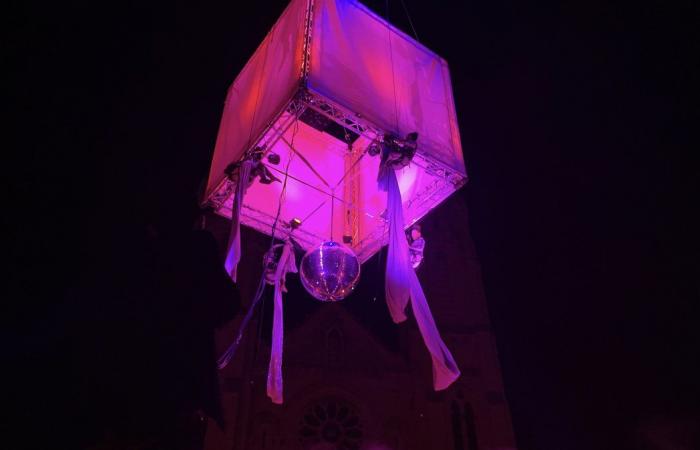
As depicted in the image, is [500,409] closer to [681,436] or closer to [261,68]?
[681,436]

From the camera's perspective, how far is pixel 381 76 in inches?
154

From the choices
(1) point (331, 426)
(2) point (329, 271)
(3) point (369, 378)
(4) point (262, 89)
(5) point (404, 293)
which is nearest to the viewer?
(5) point (404, 293)

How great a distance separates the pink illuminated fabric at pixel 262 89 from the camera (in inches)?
139

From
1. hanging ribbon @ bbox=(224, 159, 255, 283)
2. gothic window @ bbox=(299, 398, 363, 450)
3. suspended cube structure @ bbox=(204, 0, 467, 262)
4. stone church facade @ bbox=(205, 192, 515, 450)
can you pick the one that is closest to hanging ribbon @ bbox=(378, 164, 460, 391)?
suspended cube structure @ bbox=(204, 0, 467, 262)

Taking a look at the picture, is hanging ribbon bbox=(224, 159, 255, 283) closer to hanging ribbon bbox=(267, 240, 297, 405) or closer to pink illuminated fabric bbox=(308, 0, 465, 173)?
hanging ribbon bbox=(267, 240, 297, 405)

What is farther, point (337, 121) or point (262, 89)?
point (262, 89)

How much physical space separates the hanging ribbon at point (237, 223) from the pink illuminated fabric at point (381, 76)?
106cm

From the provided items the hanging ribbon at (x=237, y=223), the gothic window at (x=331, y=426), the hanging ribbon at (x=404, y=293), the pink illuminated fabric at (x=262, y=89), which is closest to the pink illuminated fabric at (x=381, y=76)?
the pink illuminated fabric at (x=262, y=89)

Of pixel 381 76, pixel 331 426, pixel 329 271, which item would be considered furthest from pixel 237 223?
pixel 331 426

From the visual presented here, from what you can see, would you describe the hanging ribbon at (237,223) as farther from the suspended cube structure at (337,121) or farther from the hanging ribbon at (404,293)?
the hanging ribbon at (404,293)

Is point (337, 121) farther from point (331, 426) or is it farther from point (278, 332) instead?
point (331, 426)

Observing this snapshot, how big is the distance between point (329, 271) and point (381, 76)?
1924mm

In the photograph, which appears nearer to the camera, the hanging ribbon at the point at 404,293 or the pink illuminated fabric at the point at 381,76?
the hanging ribbon at the point at 404,293

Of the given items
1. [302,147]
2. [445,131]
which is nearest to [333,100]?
[445,131]
